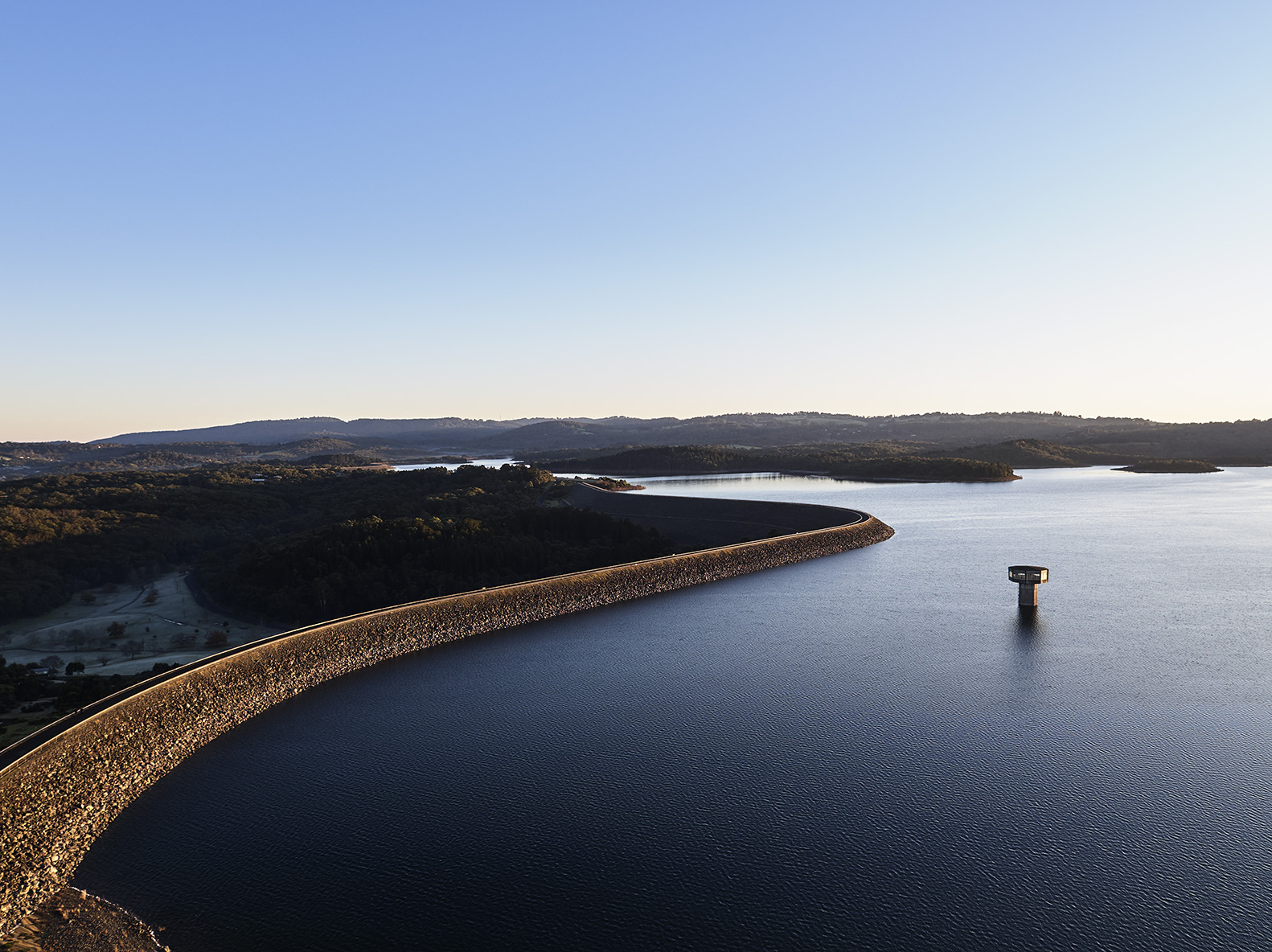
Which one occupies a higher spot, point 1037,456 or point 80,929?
point 1037,456

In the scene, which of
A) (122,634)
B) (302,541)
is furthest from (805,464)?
(122,634)

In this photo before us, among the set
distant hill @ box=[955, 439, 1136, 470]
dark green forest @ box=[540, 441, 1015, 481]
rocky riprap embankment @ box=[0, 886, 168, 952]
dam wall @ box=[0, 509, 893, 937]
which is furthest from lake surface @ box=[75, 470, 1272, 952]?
distant hill @ box=[955, 439, 1136, 470]

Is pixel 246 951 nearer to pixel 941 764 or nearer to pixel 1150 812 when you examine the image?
pixel 941 764

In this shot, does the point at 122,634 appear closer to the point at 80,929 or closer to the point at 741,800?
the point at 80,929

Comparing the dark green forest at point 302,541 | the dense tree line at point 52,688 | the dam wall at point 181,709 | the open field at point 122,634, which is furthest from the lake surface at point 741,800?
the open field at point 122,634

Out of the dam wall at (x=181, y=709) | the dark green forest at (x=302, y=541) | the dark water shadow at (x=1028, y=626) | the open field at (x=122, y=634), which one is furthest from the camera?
the dark green forest at (x=302, y=541)

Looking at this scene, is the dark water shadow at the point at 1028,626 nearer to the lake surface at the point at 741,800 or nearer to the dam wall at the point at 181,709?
the lake surface at the point at 741,800

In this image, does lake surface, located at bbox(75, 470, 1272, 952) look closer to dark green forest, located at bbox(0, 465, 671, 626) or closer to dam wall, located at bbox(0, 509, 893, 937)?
dam wall, located at bbox(0, 509, 893, 937)
